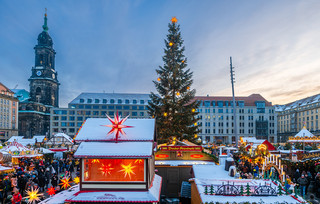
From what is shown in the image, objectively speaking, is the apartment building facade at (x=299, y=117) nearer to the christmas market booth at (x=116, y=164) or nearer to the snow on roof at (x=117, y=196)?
the christmas market booth at (x=116, y=164)

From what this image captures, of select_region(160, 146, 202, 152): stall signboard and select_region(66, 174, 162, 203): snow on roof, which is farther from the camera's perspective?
select_region(160, 146, 202, 152): stall signboard

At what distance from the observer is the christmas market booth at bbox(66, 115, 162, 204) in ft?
36.0

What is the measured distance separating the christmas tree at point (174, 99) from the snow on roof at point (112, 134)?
14533 mm

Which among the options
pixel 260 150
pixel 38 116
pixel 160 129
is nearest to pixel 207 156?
pixel 260 150

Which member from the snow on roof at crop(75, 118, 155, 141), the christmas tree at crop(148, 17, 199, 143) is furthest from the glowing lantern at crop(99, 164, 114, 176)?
the christmas tree at crop(148, 17, 199, 143)

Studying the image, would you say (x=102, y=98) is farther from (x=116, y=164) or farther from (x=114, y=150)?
(x=114, y=150)

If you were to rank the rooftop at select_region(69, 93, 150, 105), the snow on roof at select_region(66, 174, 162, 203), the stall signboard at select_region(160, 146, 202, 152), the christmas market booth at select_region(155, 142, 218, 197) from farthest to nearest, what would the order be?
1. the rooftop at select_region(69, 93, 150, 105)
2. the stall signboard at select_region(160, 146, 202, 152)
3. the christmas market booth at select_region(155, 142, 218, 197)
4. the snow on roof at select_region(66, 174, 162, 203)

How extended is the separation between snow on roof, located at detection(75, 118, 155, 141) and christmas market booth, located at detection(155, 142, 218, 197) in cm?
654

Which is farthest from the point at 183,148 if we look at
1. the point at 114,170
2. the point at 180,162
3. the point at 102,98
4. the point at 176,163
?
the point at 102,98

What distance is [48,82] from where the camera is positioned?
93.6 m

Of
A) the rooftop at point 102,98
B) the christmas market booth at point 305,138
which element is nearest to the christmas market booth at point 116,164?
the christmas market booth at point 305,138

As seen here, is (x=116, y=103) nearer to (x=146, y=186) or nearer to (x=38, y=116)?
(x=38, y=116)

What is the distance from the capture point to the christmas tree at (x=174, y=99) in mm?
28516

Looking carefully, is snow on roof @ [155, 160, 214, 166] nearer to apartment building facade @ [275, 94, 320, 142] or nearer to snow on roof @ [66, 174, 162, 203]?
snow on roof @ [66, 174, 162, 203]
